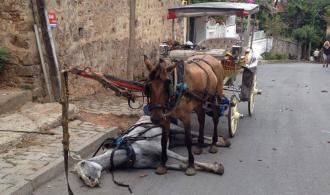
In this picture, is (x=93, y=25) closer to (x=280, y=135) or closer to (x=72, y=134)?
(x=72, y=134)

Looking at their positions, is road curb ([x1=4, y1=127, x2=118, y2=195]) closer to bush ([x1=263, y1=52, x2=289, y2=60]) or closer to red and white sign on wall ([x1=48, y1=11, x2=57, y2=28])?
red and white sign on wall ([x1=48, y1=11, x2=57, y2=28])

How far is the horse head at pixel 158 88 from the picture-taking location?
6191mm

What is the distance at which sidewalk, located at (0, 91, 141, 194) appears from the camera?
6371mm

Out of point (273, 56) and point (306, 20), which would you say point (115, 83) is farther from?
point (306, 20)

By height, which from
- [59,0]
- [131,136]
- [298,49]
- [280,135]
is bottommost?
[298,49]

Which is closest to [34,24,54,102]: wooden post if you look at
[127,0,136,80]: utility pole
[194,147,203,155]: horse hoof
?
[127,0,136,80]: utility pole

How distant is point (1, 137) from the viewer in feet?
24.8

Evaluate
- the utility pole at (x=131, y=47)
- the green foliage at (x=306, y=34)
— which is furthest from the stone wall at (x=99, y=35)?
the green foliage at (x=306, y=34)

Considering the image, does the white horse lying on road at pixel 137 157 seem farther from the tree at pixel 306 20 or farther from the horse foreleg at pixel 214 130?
the tree at pixel 306 20

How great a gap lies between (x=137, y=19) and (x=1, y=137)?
8.46 m

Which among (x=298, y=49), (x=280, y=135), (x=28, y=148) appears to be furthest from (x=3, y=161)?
(x=298, y=49)

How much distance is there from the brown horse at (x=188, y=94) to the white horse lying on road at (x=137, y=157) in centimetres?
24

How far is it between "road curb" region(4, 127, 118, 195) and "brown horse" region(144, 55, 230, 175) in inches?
54.0

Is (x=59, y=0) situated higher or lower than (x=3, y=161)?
higher
